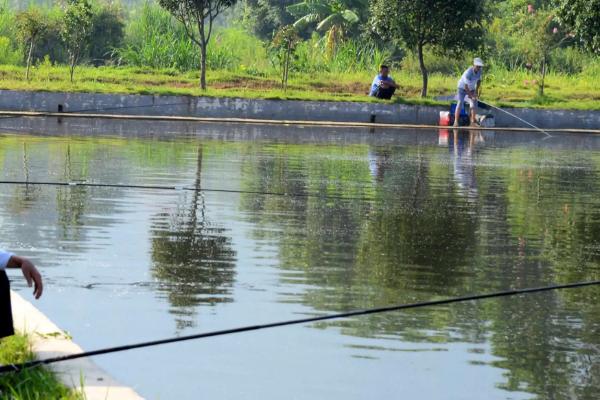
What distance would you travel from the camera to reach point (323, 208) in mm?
14477

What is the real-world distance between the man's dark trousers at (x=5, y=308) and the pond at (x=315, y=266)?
0.75 m

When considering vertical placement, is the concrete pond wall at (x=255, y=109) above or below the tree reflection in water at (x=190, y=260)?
above

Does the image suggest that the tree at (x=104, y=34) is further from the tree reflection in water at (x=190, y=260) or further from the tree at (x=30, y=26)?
the tree reflection in water at (x=190, y=260)

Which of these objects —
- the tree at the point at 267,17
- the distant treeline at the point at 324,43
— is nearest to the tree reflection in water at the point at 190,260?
the distant treeline at the point at 324,43

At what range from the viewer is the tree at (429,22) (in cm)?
3472

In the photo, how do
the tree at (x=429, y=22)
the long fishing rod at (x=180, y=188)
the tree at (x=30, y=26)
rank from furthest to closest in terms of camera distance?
1. the tree at (x=30, y=26)
2. the tree at (x=429, y=22)
3. the long fishing rod at (x=180, y=188)

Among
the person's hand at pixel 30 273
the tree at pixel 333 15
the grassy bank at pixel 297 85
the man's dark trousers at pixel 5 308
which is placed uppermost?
the tree at pixel 333 15

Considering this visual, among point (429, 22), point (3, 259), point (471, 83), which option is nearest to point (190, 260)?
point (3, 259)

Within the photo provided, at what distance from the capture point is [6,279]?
617 cm

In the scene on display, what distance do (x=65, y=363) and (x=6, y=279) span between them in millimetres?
544

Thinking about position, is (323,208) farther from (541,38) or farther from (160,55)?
(160,55)

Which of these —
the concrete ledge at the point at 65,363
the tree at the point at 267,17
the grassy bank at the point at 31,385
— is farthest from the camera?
the tree at the point at 267,17

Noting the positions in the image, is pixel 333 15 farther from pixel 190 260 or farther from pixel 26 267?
pixel 26 267

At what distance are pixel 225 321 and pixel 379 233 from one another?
4510mm
